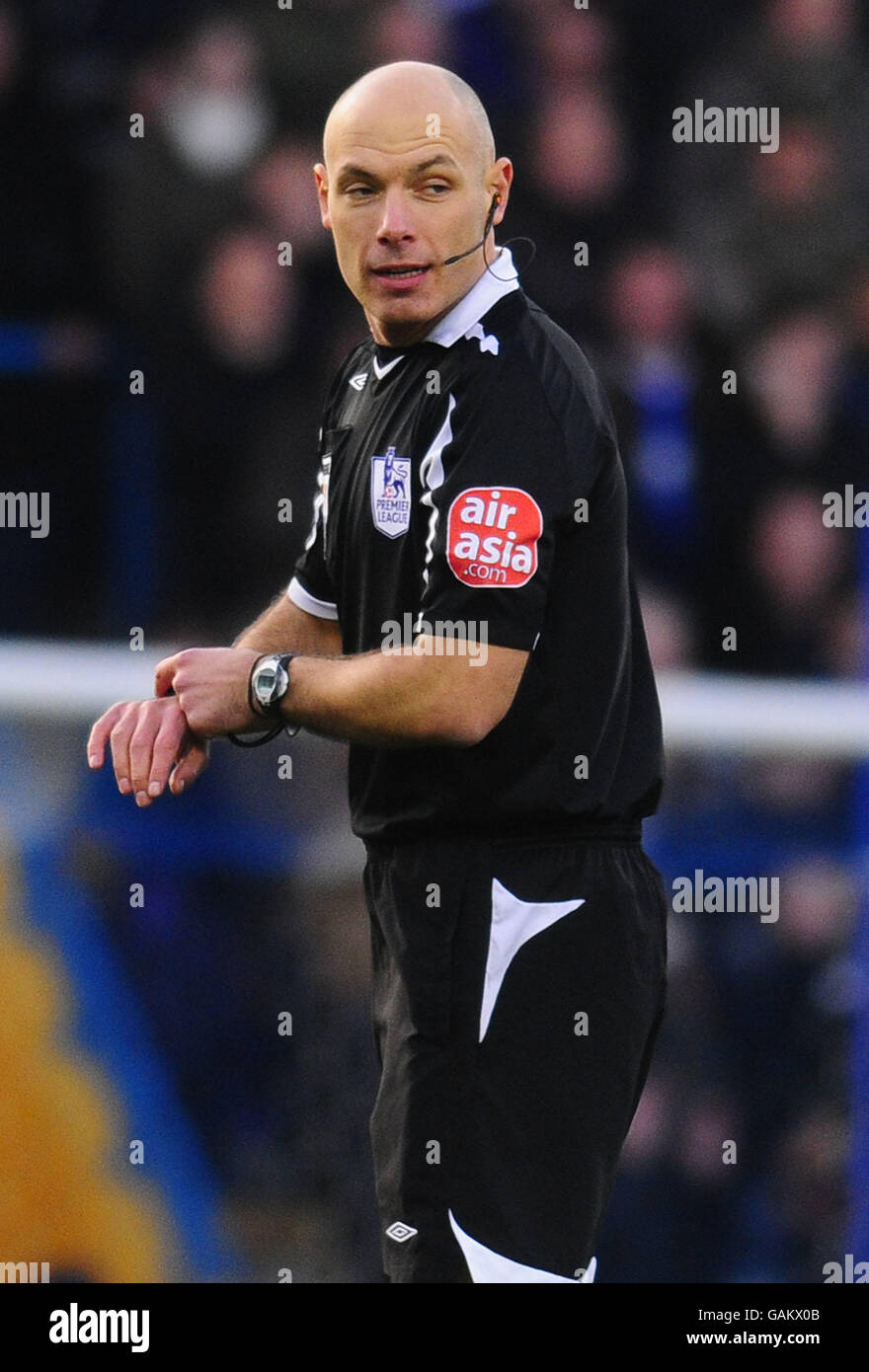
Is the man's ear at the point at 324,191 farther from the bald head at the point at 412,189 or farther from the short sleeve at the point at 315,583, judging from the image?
the short sleeve at the point at 315,583

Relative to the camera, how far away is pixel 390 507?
2.25 metres

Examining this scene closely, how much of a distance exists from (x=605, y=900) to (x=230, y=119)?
2156 millimetres

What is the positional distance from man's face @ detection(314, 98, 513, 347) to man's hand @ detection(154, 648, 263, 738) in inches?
17.8

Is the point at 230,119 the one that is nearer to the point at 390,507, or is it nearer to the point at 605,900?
the point at 390,507

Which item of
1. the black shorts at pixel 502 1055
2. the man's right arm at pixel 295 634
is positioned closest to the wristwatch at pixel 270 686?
the black shorts at pixel 502 1055

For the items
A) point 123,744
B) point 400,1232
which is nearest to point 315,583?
point 123,744

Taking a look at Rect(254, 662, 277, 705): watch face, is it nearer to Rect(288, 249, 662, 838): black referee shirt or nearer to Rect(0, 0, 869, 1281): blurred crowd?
Rect(288, 249, 662, 838): black referee shirt

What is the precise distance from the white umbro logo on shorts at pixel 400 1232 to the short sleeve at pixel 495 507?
0.68 metres

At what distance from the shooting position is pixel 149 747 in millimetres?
2215

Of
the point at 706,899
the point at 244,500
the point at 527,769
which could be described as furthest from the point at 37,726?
the point at 527,769

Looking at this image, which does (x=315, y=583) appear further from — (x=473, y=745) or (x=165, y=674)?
(x=473, y=745)

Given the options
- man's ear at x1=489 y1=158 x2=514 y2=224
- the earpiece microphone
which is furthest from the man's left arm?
man's ear at x1=489 y1=158 x2=514 y2=224

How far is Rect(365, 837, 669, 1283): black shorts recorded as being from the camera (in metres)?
2.21

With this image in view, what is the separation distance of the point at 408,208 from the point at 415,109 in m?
0.12
